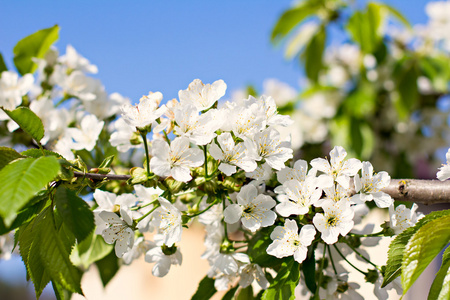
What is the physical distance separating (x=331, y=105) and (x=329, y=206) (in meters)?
2.24

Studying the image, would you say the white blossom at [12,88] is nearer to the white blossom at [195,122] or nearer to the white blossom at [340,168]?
the white blossom at [195,122]

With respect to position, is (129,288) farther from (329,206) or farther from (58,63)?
(329,206)

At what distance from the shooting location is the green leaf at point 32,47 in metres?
1.43

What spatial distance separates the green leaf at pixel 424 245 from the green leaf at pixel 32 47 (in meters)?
1.31

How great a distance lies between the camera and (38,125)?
726mm

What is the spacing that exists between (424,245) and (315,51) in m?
1.97

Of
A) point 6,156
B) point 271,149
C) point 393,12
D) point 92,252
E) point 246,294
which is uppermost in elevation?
point 393,12

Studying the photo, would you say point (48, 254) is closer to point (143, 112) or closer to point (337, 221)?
point (143, 112)

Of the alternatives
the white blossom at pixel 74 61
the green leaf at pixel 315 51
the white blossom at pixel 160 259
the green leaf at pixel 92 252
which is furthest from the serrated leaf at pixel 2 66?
the green leaf at pixel 315 51

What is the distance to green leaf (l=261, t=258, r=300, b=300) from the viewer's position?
731mm

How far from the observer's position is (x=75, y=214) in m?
0.59

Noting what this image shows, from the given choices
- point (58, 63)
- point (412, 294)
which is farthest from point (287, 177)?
point (412, 294)

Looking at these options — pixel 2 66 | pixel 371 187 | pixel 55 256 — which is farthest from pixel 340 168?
pixel 2 66

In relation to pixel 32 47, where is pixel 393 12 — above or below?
below
